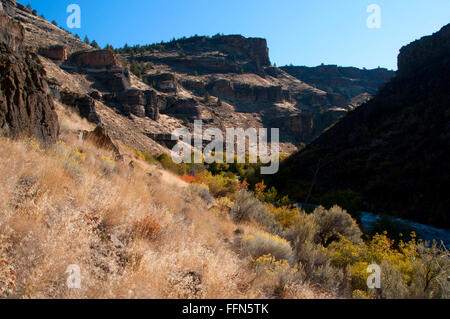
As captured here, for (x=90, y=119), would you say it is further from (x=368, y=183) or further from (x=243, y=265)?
(x=368, y=183)

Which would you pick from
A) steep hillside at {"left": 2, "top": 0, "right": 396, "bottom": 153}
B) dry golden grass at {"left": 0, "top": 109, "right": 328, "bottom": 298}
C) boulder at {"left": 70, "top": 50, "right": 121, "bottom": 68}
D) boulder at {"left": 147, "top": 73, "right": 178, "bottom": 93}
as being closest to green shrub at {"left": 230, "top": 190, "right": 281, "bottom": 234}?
dry golden grass at {"left": 0, "top": 109, "right": 328, "bottom": 298}

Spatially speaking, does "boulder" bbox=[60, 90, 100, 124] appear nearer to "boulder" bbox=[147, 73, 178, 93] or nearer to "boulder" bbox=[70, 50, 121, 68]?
"boulder" bbox=[70, 50, 121, 68]

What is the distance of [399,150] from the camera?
2080 cm

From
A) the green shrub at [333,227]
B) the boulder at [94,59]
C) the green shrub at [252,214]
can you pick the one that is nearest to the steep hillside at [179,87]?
the boulder at [94,59]

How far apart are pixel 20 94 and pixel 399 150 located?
25.3 meters

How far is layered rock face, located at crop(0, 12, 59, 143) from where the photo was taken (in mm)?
4195

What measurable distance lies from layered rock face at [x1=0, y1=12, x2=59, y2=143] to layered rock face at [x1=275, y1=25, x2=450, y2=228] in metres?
18.4

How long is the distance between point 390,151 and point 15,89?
25554 millimetres

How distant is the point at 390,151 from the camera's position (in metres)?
21.5

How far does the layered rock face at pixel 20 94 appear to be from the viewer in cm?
420

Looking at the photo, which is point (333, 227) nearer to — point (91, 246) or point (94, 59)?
point (91, 246)

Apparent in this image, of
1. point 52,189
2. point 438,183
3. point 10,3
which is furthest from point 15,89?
point 10,3

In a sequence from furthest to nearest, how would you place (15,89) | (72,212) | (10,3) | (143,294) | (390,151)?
(10,3) < (390,151) < (15,89) < (72,212) < (143,294)

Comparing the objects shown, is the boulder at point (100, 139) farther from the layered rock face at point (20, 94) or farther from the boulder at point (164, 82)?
the boulder at point (164, 82)
